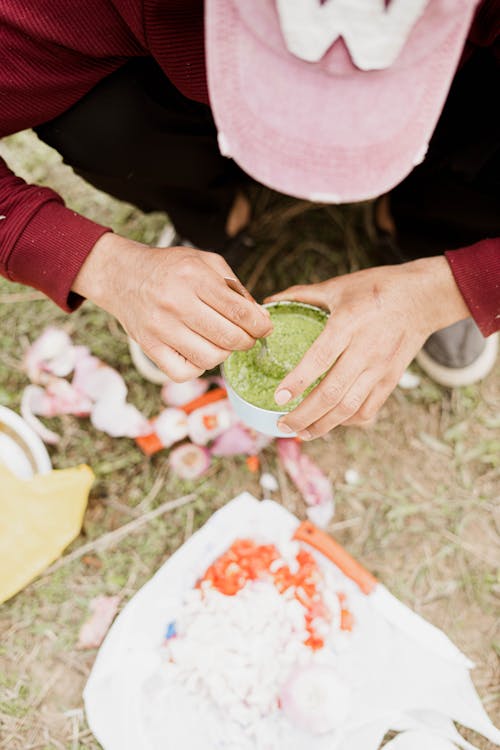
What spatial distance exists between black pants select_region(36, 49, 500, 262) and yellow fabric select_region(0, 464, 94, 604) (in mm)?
621

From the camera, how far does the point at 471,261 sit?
3.47 ft

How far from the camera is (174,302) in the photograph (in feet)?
3.20

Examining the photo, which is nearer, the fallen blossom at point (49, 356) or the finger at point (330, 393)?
the finger at point (330, 393)

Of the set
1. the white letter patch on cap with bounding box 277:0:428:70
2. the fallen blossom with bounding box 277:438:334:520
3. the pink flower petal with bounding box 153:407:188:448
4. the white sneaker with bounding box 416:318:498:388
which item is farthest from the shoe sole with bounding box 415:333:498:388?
the white letter patch on cap with bounding box 277:0:428:70

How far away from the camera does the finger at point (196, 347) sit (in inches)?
38.8

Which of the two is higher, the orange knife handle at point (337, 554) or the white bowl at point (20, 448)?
the white bowl at point (20, 448)

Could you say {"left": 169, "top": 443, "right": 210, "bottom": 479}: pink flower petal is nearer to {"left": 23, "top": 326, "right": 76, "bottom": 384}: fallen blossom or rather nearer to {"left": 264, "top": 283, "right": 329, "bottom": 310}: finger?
{"left": 23, "top": 326, "right": 76, "bottom": 384}: fallen blossom

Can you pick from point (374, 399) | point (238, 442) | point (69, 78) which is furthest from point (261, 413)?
point (69, 78)

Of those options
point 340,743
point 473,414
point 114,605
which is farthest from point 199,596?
point 473,414

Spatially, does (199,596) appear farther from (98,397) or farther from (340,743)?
(98,397)

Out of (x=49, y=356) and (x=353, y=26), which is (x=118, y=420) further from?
(x=353, y=26)

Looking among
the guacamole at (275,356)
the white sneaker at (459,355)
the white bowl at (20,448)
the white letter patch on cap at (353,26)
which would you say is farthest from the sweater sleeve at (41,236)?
the white sneaker at (459,355)

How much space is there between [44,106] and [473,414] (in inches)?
42.9

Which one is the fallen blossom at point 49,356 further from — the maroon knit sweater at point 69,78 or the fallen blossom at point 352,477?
the fallen blossom at point 352,477
